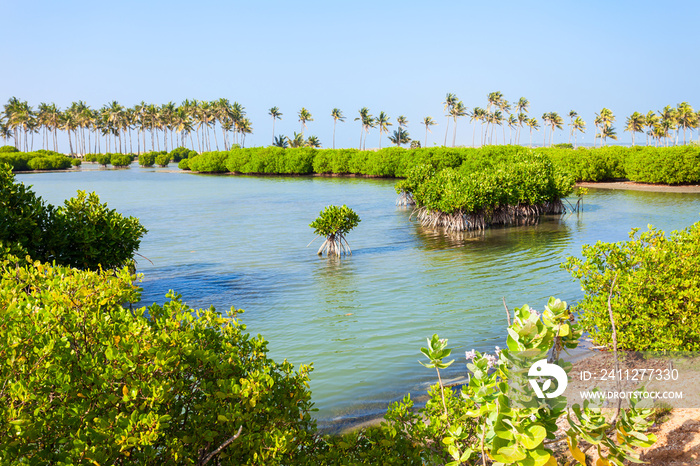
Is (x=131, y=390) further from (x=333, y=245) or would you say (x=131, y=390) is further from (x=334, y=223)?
(x=333, y=245)

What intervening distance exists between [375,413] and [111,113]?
134 meters

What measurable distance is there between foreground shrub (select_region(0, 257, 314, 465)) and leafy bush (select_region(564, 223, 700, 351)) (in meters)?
4.27

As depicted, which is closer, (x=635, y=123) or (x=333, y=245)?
(x=333, y=245)

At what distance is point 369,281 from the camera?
514 inches

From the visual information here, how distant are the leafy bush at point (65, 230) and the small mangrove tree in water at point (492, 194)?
41.2 ft

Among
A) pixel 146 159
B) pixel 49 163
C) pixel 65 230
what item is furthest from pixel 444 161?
pixel 49 163

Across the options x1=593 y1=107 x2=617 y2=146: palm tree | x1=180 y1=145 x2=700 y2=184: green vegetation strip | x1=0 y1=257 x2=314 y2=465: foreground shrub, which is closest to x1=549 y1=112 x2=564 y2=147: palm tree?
x1=593 y1=107 x2=617 y2=146: palm tree

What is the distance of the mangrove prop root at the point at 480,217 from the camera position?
67.6 ft

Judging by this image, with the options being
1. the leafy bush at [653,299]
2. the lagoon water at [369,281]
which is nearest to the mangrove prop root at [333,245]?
the lagoon water at [369,281]

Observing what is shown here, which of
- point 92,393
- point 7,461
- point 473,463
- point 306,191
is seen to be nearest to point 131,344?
point 92,393

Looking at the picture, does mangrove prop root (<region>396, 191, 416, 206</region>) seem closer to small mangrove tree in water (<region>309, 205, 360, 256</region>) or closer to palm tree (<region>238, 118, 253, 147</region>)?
small mangrove tree in water (<region>309, 205, 360, 256</region>)

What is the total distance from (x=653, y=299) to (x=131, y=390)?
19.0ft

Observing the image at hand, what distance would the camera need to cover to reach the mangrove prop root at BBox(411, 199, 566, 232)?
20.6 meters

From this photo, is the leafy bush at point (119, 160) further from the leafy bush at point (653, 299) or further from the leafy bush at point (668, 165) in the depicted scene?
the leafy bush at point (653, 299)
